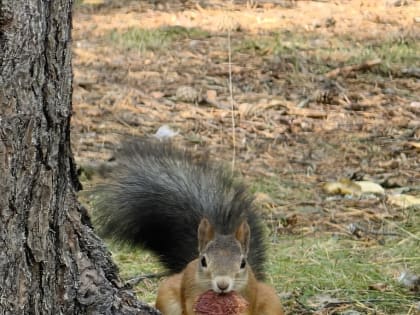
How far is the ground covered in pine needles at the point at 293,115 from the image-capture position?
144 inches

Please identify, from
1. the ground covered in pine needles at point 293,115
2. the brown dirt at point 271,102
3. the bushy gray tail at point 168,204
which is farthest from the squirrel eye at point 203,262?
the brown dirt at point 271,102

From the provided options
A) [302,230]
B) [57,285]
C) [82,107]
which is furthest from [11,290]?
[82,107]

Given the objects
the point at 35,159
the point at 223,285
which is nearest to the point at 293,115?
the point at 223,285

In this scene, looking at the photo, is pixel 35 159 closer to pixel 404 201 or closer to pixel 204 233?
pixel 204 233

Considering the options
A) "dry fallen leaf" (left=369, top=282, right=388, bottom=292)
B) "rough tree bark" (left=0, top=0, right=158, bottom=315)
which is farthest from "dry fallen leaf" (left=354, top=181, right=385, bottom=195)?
"rough tree bark" (left=0, top=0, right=158, bottom=315)

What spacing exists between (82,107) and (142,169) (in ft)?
7.61

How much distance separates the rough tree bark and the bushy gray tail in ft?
2.87

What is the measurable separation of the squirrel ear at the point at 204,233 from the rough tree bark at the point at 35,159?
0.71 m

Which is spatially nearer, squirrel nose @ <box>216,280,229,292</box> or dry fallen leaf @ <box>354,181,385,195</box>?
squirrel nose @ <box>216,280,229,292</box>

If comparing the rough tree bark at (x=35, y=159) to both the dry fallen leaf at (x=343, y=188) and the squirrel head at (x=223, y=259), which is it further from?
the dry fallen leaf at (x=343, y=188)

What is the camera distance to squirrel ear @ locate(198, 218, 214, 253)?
9.90 feet

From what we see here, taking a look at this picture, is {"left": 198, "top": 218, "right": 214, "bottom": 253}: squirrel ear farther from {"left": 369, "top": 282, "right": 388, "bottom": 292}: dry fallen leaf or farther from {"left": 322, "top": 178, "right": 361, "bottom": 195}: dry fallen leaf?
{"left": 322, "top": 178, "right": 361, "bottom": 195}: dry fallen leaf

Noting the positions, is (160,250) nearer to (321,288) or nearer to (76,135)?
(321,288)

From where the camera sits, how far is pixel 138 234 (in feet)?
10.6
